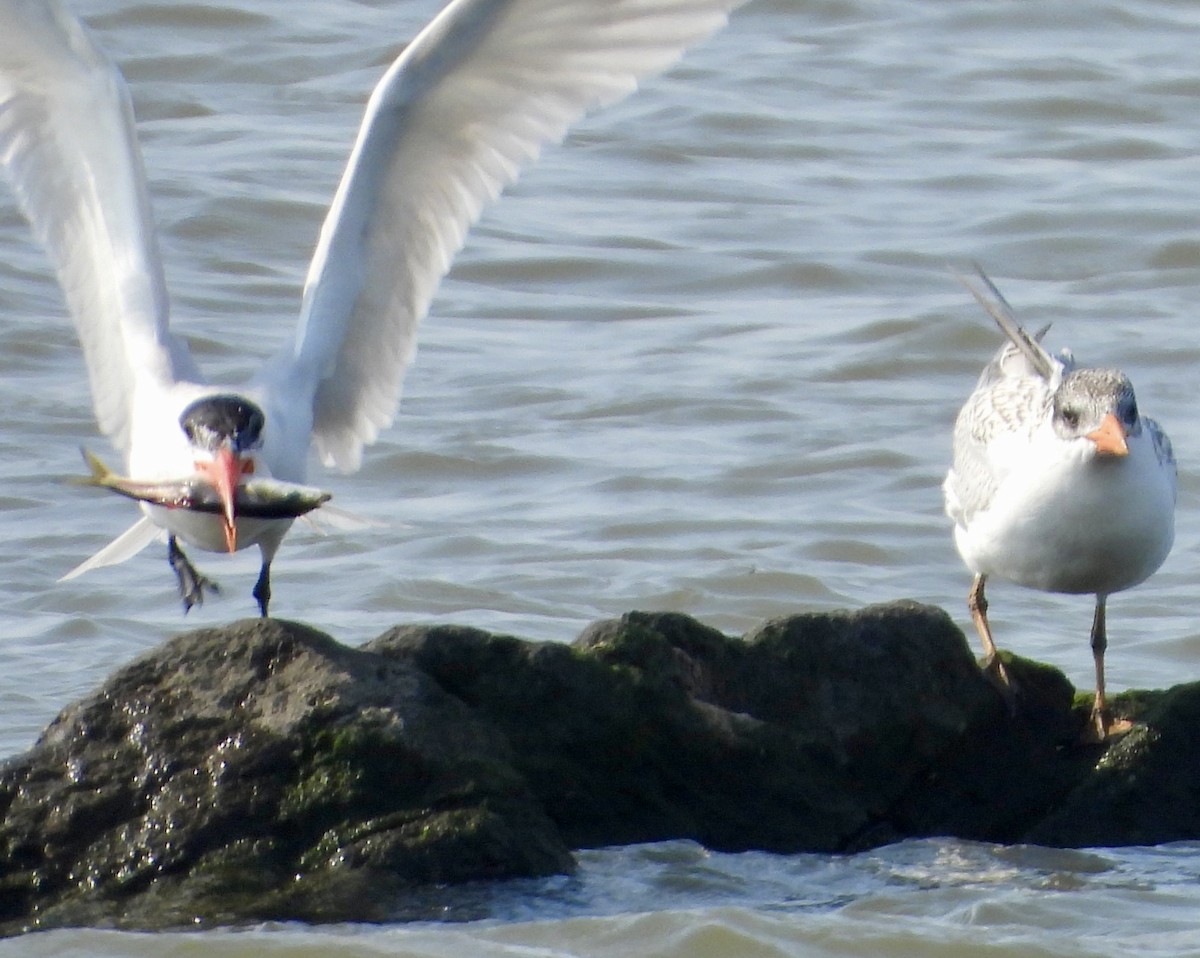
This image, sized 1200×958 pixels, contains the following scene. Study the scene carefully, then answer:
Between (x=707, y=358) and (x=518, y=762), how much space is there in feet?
20.9

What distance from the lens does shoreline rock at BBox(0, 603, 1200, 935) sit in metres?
4.83

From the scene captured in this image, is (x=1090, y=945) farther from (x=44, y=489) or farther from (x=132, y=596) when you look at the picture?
(x=44, y=489)

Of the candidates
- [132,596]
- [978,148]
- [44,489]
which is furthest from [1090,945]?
[978,148]

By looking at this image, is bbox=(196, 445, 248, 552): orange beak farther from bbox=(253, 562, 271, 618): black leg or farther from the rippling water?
the rippling water

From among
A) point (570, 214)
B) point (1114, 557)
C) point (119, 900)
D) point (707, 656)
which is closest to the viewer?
Answer: point (119, 900)

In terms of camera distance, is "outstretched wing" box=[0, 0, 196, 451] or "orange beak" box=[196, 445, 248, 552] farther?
"outstretched wing" box=[0, 0, 196, 451]

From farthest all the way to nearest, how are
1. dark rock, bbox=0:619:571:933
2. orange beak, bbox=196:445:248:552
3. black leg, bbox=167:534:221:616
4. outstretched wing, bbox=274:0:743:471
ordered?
1. black leg, bbox=167:534:221:616
2. outstretched wing, bbox=274:0:743:471
3. orange beak, bbox=196:445:248:552
4. dark rock, bbox=0:619:571:933

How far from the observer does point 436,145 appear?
686 centimetres

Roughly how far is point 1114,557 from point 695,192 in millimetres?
8350

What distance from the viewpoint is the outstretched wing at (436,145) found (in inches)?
256

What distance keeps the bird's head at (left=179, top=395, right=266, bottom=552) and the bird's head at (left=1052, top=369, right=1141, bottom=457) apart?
7.03 feet

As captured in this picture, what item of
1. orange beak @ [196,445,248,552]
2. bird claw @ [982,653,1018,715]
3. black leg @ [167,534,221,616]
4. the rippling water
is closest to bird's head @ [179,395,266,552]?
orange beak @ [196,445,248,552]

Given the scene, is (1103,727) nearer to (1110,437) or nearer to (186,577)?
(1110,437)

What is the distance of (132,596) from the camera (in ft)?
28.3
